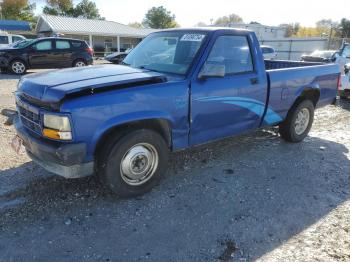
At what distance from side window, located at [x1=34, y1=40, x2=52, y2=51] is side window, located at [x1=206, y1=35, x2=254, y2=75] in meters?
12.9

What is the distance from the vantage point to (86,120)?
3.34 m

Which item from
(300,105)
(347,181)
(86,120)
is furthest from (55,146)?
(300,105)

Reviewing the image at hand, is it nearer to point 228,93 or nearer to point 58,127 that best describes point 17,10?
point 228,93

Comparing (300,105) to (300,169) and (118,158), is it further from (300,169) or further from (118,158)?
(118,158)

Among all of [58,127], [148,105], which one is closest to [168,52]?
[148,105]

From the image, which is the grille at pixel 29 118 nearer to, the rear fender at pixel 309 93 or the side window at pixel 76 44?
the rear fender at pixel 309 93

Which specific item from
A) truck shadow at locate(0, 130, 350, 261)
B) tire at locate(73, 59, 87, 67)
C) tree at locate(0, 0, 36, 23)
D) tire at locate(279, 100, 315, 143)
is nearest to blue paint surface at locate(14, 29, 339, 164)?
tire at locate(279, 100, 315, 143)

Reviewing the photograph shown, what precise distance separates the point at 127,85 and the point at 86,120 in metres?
0.61

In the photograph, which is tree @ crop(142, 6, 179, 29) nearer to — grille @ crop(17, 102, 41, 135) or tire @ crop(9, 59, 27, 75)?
tire @ crop(9, 59, 27, 75)

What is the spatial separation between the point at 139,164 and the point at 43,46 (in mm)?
13441

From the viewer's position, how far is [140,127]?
383 centimetres

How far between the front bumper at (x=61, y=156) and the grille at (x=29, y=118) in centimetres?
10

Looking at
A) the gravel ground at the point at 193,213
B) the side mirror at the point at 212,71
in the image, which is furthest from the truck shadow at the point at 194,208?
the side mirror at the point at 212,71

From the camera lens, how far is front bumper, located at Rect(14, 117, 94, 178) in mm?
3312
